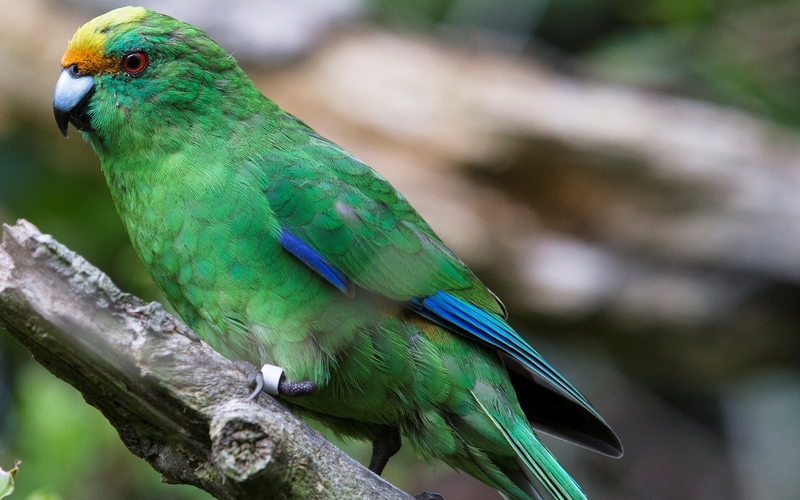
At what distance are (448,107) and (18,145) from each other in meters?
3.46

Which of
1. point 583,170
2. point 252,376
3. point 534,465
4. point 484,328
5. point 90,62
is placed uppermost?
point 583,170

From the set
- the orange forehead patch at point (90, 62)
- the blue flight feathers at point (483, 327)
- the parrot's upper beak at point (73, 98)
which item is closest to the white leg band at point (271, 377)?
the blue flight feathers at point (483, 327)

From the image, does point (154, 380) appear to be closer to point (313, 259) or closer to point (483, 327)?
point (313, 259)

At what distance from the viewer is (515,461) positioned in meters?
3.48

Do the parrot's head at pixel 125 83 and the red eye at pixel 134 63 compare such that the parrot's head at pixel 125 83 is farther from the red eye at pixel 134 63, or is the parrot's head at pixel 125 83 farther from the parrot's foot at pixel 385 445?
the parrot's foot at pixel 385 445

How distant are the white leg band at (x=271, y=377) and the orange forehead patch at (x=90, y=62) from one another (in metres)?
1.39

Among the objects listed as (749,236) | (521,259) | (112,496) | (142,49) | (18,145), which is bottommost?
(112,496)

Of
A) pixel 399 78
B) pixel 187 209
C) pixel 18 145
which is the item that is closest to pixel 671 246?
pixel 399 78

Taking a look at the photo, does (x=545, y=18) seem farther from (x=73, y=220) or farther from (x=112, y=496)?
(x=112, y=496)

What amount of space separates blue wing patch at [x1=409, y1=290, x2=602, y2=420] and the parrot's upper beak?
156cm

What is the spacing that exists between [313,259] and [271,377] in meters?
0.48

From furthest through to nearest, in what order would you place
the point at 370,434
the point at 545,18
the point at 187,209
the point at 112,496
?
the point at 545,18, the point at 112,496, the point at 370,434, the point at 187,209

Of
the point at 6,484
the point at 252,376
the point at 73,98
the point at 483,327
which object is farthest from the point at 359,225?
the point at 6,484

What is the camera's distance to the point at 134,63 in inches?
135
